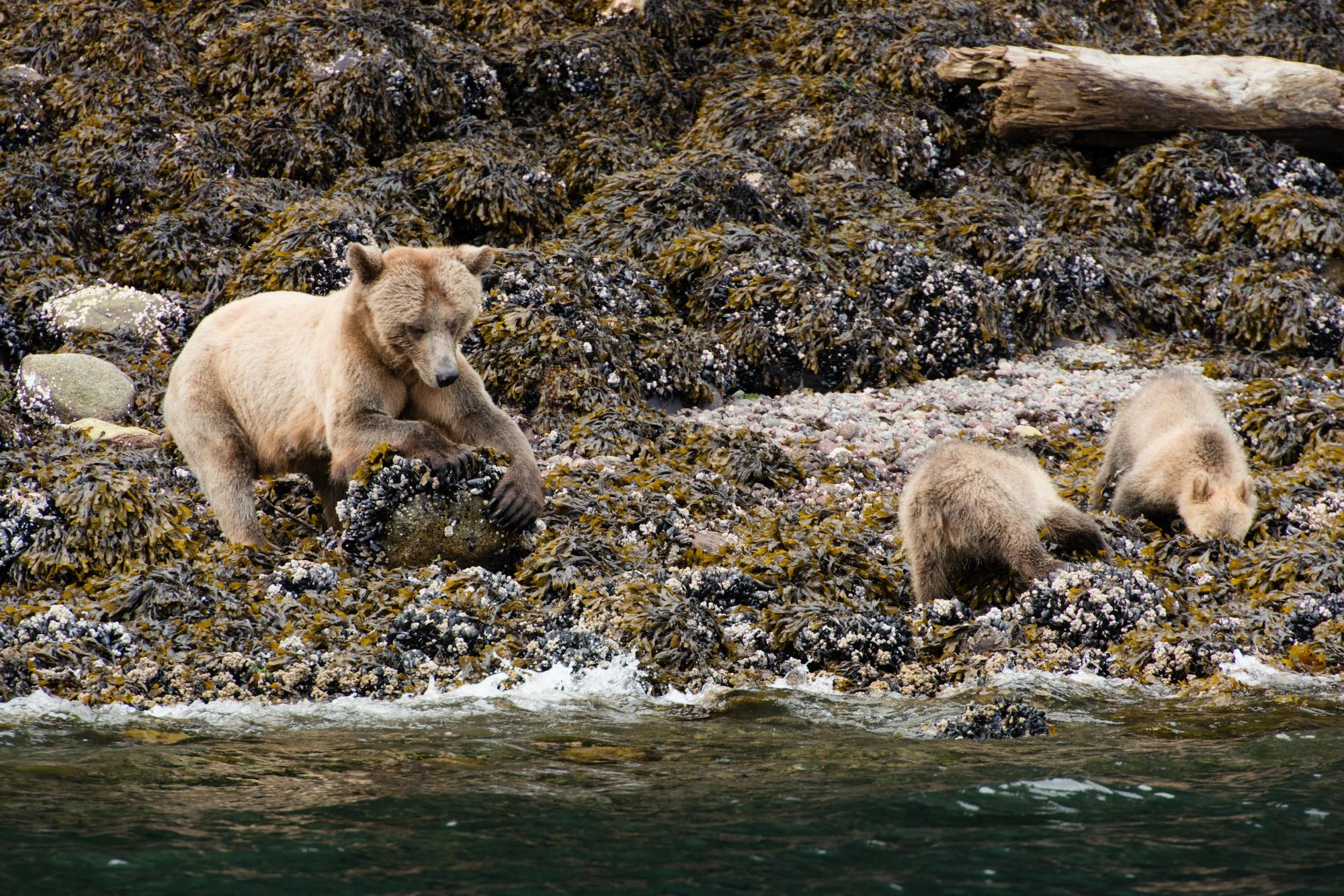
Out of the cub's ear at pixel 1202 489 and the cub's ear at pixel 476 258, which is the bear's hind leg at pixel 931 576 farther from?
the cub's ear at pixel 476 258

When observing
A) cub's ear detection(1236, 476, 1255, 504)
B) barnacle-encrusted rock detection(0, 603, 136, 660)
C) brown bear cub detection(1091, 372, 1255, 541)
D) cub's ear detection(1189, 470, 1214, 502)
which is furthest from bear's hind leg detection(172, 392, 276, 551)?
cub's ear detection(1236, 476, 1255, 504)

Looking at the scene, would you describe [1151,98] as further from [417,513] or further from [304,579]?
[304,579]

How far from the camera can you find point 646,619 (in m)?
5.39

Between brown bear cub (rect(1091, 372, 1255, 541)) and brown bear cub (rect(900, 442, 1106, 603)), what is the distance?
127cm

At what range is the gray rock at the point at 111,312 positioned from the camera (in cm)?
941

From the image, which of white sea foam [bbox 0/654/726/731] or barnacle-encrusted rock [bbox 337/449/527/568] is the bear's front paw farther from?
white sea foam [bbox 0/654/726/731]

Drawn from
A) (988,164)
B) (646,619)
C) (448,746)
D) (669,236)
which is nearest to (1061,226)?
(988,164)

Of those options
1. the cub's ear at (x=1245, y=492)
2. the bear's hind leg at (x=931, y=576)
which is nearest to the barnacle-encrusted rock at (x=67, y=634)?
the bear's hind leg at (x=931, y=576)

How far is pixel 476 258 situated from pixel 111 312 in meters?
5.23

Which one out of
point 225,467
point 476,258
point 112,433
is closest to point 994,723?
point 476,258

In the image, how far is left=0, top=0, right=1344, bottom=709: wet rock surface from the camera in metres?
5.39

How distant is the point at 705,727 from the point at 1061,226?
29.4 feet

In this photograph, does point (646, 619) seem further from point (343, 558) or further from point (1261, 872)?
point (1261, 872)

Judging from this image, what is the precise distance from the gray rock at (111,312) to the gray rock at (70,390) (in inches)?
31.0
